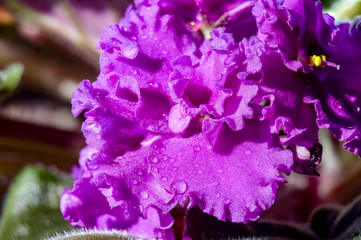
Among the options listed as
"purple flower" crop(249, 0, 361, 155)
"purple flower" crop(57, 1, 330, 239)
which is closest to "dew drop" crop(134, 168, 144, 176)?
"purple flower" crop(57, 1, 330, 239)

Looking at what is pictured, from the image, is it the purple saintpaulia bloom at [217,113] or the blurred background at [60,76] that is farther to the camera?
the blurred background at [60,76]

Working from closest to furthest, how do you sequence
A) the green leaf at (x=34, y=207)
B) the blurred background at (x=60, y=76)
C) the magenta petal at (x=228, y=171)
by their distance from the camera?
the magenta petal at (x=228, y=171) < the green leaf at (x=34, y=207) < the blurred background at (x=60, y=76)

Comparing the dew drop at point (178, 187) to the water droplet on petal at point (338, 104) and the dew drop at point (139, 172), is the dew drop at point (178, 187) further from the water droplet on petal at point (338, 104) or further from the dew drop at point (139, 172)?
the water droplet on petal at point (338, 104)

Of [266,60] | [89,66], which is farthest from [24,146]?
[266,60]

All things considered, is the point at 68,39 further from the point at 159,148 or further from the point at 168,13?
the point at 159,148

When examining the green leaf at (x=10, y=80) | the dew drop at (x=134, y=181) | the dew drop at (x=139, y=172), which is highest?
the green leaf at (x=10, y=80)

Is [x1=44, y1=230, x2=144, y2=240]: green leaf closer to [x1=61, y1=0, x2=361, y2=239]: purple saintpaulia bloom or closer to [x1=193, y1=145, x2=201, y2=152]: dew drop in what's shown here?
[x1=61, y1=0, x2=361, y2=239]: purple saintpaulia bloom

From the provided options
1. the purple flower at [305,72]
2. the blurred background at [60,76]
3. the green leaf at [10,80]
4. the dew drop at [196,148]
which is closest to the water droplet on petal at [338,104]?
the purple flower at [305,72]

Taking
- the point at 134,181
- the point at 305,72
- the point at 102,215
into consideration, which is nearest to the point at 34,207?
the point at 102,215
